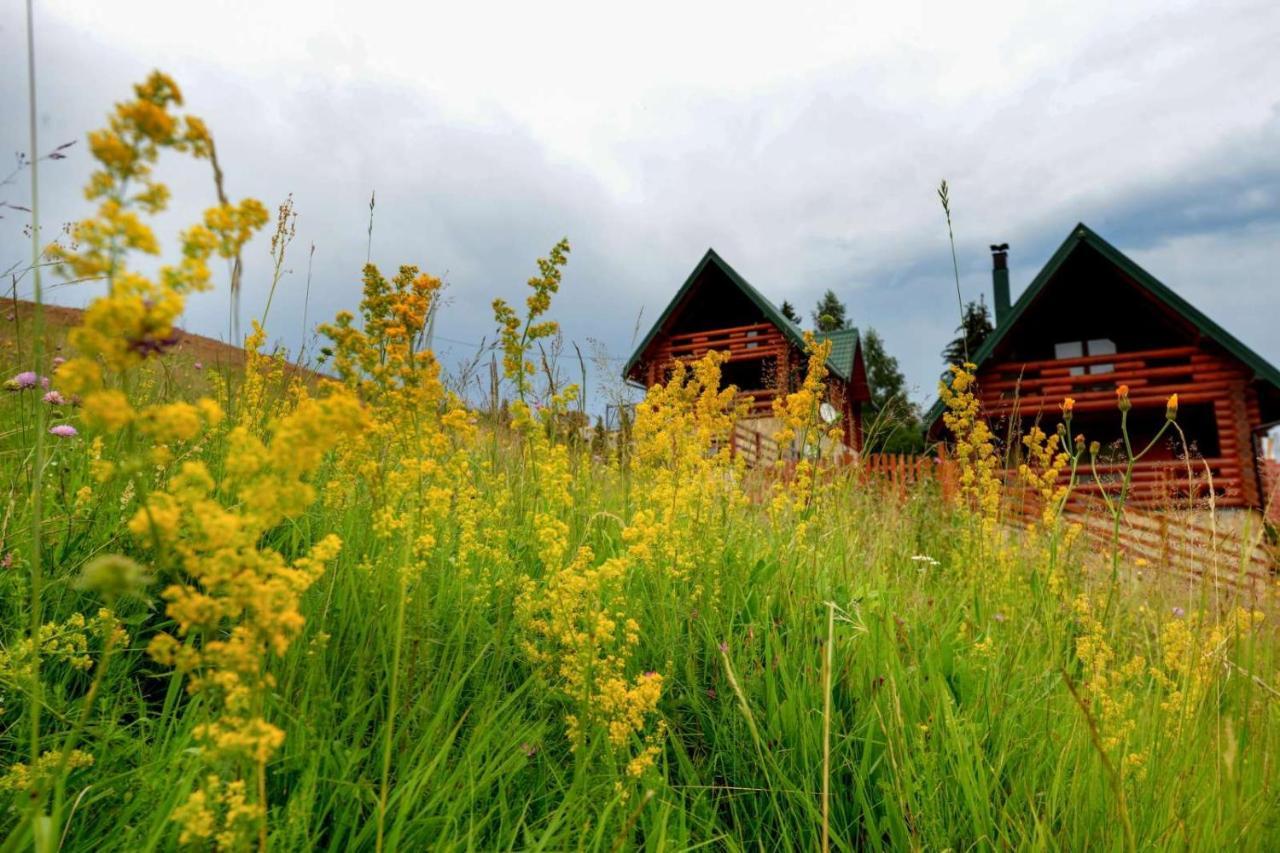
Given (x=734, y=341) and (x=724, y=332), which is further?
(x=724, y=332)

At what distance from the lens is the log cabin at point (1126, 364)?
1543 centimetres

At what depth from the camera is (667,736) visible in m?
2.18

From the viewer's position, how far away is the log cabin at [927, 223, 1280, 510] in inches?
607

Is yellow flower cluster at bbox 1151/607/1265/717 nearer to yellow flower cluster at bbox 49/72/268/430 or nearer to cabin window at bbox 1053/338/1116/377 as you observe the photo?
yellow flower cluster at bbox 49/72/268/430

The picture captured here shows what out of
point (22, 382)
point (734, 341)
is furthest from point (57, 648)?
point (734, 341)

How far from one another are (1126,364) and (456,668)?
63.1 feet

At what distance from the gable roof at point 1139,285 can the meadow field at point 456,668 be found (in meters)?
14.0

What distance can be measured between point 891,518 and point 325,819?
3978 mm

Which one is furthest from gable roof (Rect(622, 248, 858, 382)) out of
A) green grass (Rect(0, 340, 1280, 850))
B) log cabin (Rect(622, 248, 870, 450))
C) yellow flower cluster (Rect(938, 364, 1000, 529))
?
green grass (Rect(0, 340, 1280, 850))

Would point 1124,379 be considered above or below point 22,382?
above

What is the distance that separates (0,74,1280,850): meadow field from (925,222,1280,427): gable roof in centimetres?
1402

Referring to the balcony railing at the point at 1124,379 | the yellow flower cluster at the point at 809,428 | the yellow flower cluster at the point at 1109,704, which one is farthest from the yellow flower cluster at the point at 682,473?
the balcony railing at the point at 1124,379

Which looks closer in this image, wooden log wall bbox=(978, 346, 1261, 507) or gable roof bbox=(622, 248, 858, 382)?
wooden log wall bbox=(978, 346, 1261, 507)

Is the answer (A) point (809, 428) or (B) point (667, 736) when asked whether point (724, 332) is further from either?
(B) point (667, 736)
